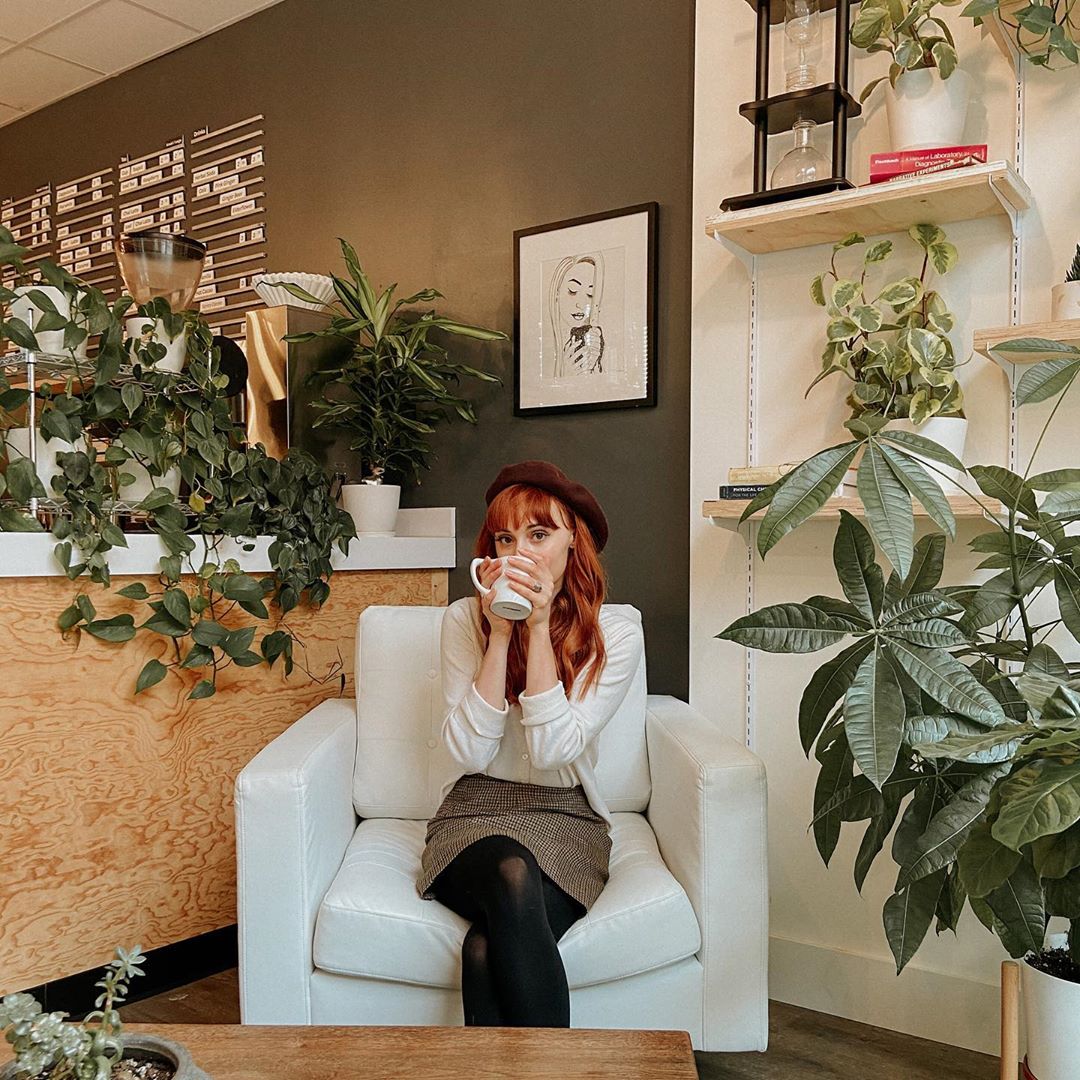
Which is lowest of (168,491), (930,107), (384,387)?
(168,491)

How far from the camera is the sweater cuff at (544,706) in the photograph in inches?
71.9

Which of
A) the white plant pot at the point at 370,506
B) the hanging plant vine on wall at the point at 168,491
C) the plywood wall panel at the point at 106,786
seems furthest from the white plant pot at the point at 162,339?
the white plant pot at the point at 370,506

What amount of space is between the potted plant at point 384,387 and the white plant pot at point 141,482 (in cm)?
63

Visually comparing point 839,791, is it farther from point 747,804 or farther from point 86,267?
point 86,267

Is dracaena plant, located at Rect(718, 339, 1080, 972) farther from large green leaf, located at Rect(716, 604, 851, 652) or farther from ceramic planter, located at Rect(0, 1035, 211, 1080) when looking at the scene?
ceramic planter, located at Rect(0, 1035, 211, 1080)

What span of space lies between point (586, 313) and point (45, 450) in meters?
1.35

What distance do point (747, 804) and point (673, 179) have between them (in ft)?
5.16

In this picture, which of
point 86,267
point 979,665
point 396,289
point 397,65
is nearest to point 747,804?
point 979,665

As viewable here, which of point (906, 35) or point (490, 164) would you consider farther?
point (490, 164)

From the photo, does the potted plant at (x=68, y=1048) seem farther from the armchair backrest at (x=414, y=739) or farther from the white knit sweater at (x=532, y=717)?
the armchair backrest at (x=414, y=739)

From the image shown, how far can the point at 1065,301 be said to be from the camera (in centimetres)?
187

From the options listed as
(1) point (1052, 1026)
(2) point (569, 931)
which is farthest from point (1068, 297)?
(2) point (569, 931)

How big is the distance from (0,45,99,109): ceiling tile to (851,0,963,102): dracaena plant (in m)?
3.25

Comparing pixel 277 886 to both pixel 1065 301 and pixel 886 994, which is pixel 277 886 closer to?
pixel 886 994
